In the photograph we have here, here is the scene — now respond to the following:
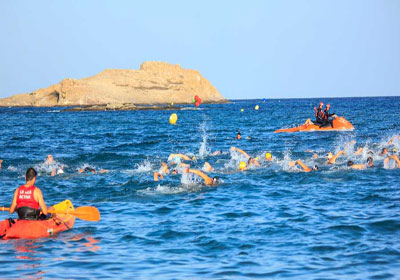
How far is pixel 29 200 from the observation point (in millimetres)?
10422

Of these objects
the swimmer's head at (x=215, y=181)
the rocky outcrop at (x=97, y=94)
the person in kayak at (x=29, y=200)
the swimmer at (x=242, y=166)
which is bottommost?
the swimmer's head at (x=215, y=181)

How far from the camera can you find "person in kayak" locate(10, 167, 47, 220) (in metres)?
10.3

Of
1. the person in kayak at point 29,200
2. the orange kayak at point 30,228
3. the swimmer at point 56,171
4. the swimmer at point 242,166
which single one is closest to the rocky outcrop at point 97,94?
the swimmer at point 56,171

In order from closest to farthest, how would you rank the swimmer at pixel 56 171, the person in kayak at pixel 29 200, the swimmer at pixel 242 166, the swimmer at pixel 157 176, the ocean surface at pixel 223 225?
the ocean surface at pixel 223 225
the person in kayak at pixel 29 200
the swimmer at pixel 157 176
the swimmer at pixel 242 166
the swimmer at pixel 56 171

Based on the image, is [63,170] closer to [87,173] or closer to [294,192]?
[87,173]

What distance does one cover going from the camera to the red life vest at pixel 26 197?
1034 centimetres

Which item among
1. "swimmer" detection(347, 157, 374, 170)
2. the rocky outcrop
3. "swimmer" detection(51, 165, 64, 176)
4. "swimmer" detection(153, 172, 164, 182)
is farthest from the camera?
the rocky outcrop

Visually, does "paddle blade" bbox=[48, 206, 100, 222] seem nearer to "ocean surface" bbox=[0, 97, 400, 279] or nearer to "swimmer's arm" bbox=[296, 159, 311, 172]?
"ocean surface" bbox=[0, 97, 400, 279]

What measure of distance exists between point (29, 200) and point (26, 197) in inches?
3.6

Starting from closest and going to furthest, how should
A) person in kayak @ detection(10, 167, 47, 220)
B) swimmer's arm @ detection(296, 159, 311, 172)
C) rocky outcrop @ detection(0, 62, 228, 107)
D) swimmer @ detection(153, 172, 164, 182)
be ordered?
person in kayak @ detection(10, 167, 47, 220) → swimmer @ detection(153, 172, 164, 182) → swimmer's arm @ detection(296, 159, 311, 172) → rocky outcrop @ detection(0, 62, 228, 107)

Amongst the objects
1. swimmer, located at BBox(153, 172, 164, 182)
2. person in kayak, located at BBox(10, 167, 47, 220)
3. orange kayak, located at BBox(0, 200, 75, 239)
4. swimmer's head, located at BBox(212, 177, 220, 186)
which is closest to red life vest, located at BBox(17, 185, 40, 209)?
person in kayak, located at BBox(10, 167, 47, 220)

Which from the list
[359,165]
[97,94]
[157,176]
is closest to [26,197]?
[157,176]

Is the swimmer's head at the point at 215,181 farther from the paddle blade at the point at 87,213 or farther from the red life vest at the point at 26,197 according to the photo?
the red life vest at the point at 26,197

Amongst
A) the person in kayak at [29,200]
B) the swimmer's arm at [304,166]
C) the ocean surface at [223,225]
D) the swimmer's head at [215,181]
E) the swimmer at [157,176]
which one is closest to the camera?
the ocean surface at [223,225]
